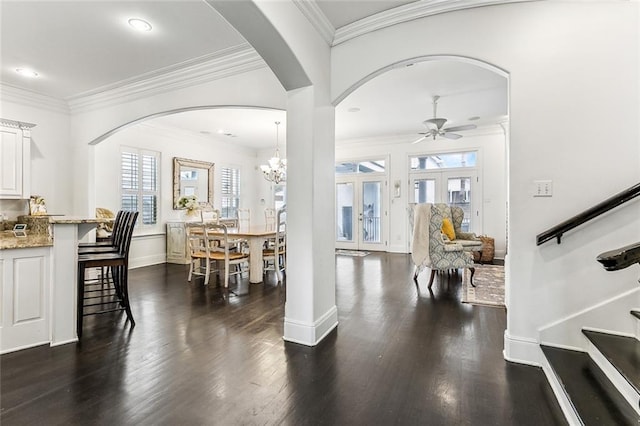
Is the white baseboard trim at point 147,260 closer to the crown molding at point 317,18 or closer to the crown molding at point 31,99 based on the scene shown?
the crown molding at point 31,99

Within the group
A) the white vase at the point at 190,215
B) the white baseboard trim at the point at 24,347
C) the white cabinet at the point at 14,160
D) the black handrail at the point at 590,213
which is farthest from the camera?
the white vase at the point at 190,215

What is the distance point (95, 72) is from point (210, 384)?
156 inches

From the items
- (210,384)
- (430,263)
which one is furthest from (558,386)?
(430,263)

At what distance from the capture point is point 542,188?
86.7 inches

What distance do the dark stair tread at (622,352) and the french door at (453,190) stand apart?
16.8ft

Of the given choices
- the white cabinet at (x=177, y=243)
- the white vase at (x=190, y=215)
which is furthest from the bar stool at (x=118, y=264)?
the white vase at (x=190, y=215)

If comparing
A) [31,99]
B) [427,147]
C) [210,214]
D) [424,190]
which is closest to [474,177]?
[424,190]

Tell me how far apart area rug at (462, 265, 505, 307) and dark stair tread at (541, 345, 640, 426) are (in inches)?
60.6

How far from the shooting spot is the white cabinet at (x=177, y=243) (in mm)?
6125

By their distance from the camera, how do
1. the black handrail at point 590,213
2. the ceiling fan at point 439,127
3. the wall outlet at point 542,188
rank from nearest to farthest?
the black handrail at point 590,213
the wall outlet at point 542,188
the ceiling fan at point 439,127

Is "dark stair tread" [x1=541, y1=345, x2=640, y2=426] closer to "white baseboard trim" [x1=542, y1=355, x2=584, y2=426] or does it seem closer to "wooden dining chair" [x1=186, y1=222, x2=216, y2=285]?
"white baseboard trim" [x1=542, y1=355, x2=584, y2=426]

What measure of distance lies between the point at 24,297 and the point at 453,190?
7.24m

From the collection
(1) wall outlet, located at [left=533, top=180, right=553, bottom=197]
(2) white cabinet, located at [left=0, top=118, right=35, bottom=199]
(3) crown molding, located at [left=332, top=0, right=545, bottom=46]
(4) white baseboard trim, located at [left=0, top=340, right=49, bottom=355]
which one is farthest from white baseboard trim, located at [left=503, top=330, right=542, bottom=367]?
(2) white cabinet, located at [left=0, top=118, right=35, bottom=199]

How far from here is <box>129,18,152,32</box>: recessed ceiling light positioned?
108 inches
